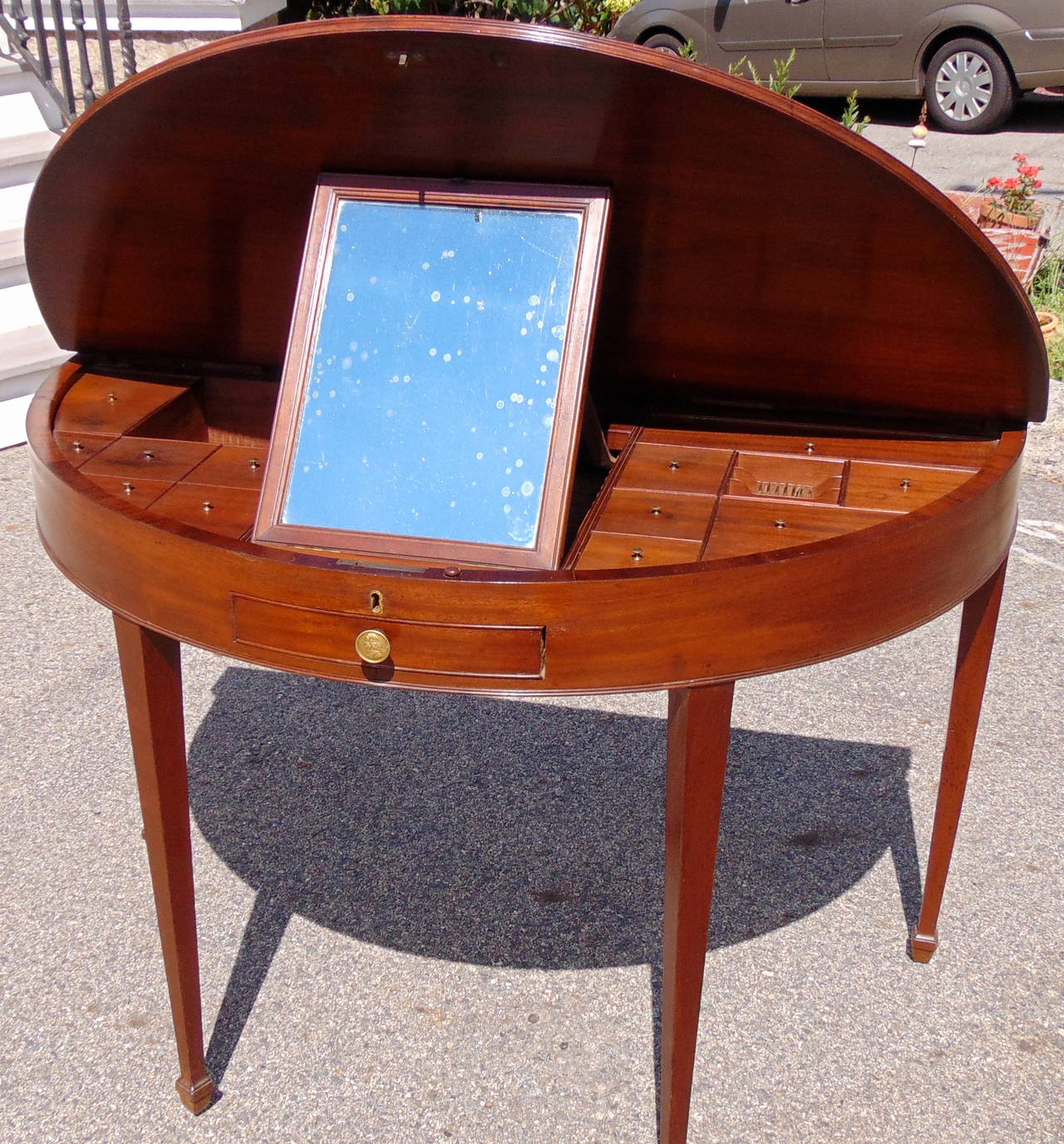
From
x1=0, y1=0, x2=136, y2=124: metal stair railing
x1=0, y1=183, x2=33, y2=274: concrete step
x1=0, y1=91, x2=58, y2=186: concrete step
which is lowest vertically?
x1=0, y1=183, x2=33, y2=274: concrete step

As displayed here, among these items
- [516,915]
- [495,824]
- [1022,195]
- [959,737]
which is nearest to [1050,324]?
[1022,195]

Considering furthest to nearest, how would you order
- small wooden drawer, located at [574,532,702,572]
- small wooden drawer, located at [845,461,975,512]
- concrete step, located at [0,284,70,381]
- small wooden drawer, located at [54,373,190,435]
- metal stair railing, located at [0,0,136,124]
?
metal stair railing, located at [0,0,136,124] → concrete step, located at [0,284,70,381] → small wooden drawer, located at [54,373,190,435] → small wooden drawer, located at [845,461,975,512] → small wooden drawer, located at [574,532,702,572]

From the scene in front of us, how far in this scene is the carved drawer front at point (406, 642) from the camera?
1191 mm

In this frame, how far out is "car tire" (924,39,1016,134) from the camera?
26.3 feet

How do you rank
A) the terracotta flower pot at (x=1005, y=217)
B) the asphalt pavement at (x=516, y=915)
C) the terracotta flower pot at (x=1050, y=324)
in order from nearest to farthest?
the asphalt pavement at (x=516, y=915)
the terracotta flower pot at (x=1050, y=324)
the terracotta flower pot at (x=1005, y=217)

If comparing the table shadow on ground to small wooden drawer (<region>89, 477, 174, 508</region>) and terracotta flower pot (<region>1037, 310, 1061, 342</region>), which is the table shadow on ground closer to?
small wooden drawer (<region>89, 477, 174, 508</region>)

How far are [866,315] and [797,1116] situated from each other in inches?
41.8

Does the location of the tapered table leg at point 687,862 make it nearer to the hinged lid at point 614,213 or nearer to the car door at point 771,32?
the hinged lid at point 614,213

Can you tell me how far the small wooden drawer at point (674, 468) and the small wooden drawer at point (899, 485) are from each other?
6.2 inches

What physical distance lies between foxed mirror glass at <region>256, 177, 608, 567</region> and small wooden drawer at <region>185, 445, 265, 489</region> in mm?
155

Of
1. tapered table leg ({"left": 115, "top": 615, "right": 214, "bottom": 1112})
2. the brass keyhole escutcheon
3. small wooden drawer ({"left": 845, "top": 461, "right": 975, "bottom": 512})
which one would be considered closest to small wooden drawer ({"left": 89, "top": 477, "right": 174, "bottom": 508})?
tapered table leg ({"left": 115, "top": 615, "right": 214, "bottom": 1112})

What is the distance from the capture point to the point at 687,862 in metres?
1.39

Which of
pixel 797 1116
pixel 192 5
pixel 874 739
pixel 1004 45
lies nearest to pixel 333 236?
pixel 797 1116

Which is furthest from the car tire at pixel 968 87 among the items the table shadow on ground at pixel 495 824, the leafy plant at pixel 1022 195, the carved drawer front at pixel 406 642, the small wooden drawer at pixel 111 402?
the carved drawer front at pixel 406 642
